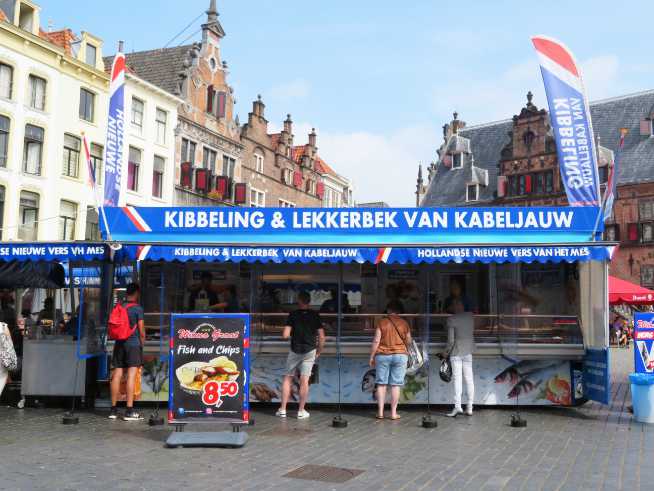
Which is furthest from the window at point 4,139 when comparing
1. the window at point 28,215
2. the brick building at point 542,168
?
the brick building at point 542,168

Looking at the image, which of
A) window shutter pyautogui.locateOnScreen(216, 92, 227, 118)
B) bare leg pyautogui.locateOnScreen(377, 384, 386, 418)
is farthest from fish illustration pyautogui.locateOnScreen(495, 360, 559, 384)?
window shutter pyautogui.locateOnScreen(216, 92, 227, 118)

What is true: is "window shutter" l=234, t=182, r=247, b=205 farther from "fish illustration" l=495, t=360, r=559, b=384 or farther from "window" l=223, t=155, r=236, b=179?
"fish illustration" l=495, t=360, r=559, b=384

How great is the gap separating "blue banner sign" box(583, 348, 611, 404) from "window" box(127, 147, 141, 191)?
26804 millimetres

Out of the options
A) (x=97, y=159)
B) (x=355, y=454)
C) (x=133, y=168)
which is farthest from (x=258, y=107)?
(x=355, y=454)

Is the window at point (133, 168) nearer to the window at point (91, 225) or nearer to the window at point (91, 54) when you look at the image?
the window at point (91, 225)

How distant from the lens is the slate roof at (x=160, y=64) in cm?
3750

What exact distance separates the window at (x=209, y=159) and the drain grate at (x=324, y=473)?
32.7m

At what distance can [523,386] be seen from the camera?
1103 cm

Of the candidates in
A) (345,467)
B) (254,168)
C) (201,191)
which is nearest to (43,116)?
(201,191)

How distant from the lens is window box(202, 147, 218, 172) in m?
38.5

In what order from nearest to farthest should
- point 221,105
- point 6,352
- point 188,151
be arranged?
1. point 6,352
2. point 188,151
3. point 221,105

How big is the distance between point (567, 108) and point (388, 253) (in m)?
4.52

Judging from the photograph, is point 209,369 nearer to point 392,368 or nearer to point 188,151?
point 392,368

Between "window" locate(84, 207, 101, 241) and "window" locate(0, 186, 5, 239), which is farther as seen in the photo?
"window" locate(84, 207, 101, 241)
